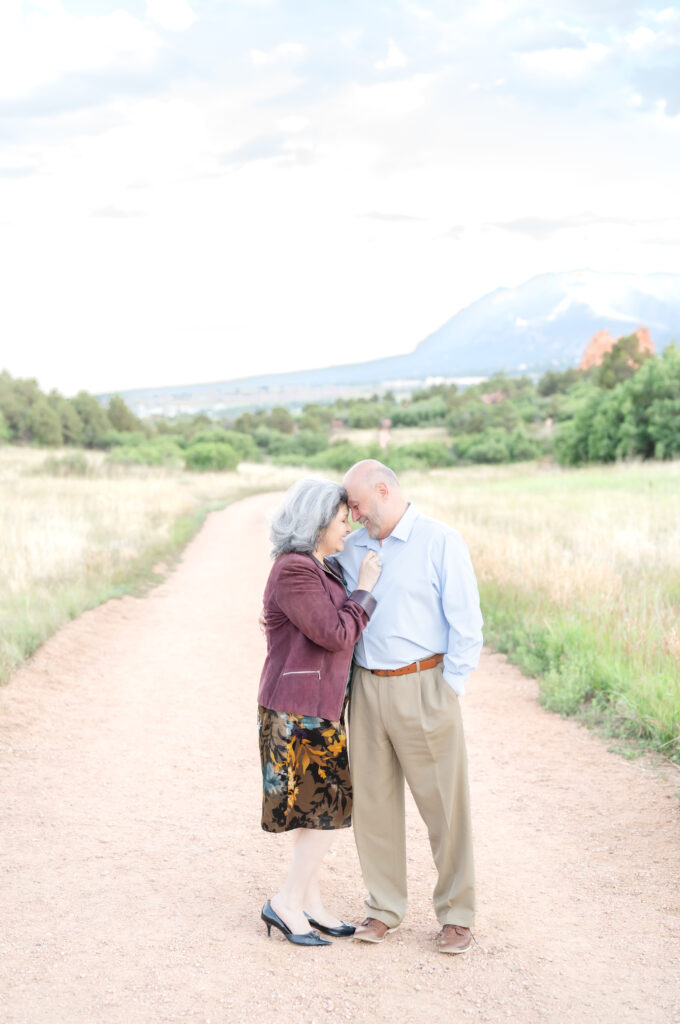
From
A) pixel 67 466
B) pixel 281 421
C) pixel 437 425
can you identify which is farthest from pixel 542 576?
pixel 281 421

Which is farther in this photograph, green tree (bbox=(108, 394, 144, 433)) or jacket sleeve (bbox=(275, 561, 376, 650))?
green tree (bbox=(108, 394, 144, 433))

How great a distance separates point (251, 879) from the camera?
421 centimetres

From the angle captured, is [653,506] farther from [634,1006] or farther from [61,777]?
[634,1006]

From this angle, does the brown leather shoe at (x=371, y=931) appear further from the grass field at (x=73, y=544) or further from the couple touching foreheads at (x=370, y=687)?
the grass field at (x=73, y=544)

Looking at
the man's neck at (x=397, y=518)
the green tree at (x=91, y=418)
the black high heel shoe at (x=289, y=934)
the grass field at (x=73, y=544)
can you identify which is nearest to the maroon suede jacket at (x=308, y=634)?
the man's neck at (x=397, y=518)

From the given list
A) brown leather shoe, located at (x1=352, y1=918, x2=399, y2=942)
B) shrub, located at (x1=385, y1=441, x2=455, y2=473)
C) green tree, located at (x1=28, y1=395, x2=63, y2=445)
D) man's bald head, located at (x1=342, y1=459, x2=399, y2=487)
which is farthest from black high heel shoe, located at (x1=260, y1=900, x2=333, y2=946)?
green tree, located at (x1=28, y1=395, x2=63, y2=445)

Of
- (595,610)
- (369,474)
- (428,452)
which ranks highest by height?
(369,474)

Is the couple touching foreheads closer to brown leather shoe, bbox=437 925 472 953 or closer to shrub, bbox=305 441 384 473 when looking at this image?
brown leather shoe, bbox=437 925 472 953

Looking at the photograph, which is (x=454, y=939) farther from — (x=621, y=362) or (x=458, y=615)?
(x=621, y=362)

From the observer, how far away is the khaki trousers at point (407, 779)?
133 inches

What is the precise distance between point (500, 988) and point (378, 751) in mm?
920

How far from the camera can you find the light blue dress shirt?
3.36m

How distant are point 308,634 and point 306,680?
21 cm

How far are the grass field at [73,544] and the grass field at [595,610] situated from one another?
4612 millimetres
